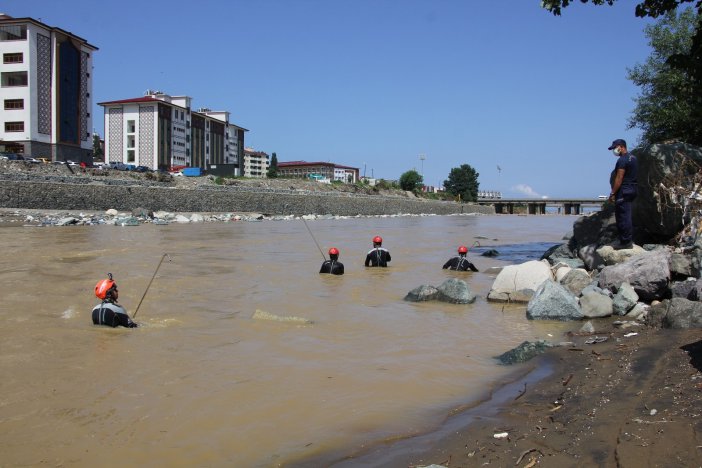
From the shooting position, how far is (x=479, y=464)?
3.02 meters

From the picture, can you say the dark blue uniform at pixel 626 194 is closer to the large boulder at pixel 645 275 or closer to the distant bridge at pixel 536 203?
the large boulder at pixel 645 275

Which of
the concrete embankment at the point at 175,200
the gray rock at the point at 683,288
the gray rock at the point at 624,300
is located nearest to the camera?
the gray rock at the point at 683,288

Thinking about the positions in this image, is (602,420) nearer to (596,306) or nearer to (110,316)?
(596,306)

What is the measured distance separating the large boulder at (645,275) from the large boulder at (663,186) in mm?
2459

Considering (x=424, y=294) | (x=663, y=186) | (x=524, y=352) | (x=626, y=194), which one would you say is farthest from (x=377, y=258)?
(x=524, y=352)

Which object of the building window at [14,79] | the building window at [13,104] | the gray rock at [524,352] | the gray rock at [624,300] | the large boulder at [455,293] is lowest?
the gray rock at [524,352]

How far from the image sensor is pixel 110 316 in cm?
685

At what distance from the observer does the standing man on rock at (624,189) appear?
939cm

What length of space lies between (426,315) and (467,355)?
2.12 meters

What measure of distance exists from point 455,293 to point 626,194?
342 centimetres

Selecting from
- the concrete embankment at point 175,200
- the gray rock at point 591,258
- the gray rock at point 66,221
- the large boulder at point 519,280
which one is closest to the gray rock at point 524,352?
the large boulder at point 519,280

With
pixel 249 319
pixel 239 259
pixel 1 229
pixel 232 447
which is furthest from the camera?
pixel 1 229

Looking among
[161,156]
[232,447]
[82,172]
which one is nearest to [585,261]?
[232,447]

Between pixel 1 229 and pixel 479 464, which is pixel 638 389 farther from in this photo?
pixel 1 229
